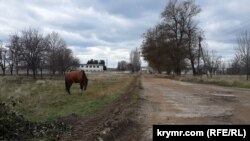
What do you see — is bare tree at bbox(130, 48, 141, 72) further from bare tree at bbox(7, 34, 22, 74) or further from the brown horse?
the brown horse

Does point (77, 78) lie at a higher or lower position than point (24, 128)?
higher

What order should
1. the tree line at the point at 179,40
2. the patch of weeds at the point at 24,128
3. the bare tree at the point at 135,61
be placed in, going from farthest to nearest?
the bare tree at the point at 135,61 → the tree line at the point at 179,40 → the patch of weeds at the point at 24,128

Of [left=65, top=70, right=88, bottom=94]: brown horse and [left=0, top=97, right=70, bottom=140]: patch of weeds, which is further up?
[left=65, top=70, right=88, bottom=94]: brown horse

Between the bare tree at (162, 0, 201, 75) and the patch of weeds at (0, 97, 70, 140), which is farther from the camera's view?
the bare tree at (162, 0, 201, 75)

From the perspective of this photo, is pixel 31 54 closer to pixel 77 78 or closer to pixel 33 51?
pixel 33 51

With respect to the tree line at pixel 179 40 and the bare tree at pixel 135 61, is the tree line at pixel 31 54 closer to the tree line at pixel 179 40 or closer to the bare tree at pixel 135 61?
the tree line at pixel 179 40

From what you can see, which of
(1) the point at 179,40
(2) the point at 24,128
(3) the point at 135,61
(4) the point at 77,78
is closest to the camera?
(2) the point at 24,128

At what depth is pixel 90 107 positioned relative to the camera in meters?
20.7

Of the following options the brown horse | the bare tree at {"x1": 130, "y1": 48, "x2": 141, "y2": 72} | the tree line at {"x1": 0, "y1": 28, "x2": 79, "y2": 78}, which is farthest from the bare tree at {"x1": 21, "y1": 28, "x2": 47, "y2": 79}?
the bare tree at {"x1": 130, "y1": 48, "x2": 141, "y2": 72}

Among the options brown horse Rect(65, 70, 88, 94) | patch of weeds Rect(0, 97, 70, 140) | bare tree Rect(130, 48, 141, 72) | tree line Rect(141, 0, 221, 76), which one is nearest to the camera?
patch of weeds Rect(0, 97, 70, 140)

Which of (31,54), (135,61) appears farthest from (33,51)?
(135,61)

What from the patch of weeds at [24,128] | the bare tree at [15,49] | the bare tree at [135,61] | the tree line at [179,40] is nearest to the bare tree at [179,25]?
the tree line at [179,40]

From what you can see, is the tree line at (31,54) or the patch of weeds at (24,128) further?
the tree line at (31,54)

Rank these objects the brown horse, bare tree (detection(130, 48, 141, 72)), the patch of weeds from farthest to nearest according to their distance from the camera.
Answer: bare tree (detection(130, 48, 141, 72)) → the brown horse → the patch of weeds
